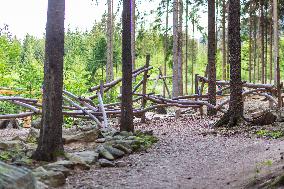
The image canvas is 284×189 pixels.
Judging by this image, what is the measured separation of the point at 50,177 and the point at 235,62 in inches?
282

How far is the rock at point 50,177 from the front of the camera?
6.27 m

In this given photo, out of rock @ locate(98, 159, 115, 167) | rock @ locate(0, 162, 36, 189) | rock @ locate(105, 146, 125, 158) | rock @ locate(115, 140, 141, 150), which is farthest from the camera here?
A: rock @ locate(115, 140, 141, 150)

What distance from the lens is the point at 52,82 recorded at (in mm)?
7680

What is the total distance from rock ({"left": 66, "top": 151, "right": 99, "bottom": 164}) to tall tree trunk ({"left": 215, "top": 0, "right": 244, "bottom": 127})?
4.82 m

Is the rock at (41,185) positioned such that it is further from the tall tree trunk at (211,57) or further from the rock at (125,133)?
the tall tree trunk at (211,57)

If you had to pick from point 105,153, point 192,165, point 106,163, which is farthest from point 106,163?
point 192,165

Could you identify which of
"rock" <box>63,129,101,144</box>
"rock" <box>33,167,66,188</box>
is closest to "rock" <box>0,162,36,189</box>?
"rock" <box>33,167,66,188</box>

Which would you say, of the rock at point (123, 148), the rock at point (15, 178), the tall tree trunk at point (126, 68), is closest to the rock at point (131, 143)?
the rock at point (123, 148)

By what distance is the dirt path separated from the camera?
21.4 ft

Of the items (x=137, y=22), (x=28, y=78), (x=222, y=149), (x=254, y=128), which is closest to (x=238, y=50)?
(x=254, y=128)

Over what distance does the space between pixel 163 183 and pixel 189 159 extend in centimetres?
199

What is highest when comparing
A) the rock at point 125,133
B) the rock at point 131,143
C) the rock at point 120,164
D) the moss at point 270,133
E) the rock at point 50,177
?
the moss at point 270,133

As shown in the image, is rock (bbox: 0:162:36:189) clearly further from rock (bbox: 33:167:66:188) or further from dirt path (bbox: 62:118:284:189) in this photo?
dirt path (bbox: 62:118:284:189)

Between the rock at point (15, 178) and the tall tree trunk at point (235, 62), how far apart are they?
7839mm
